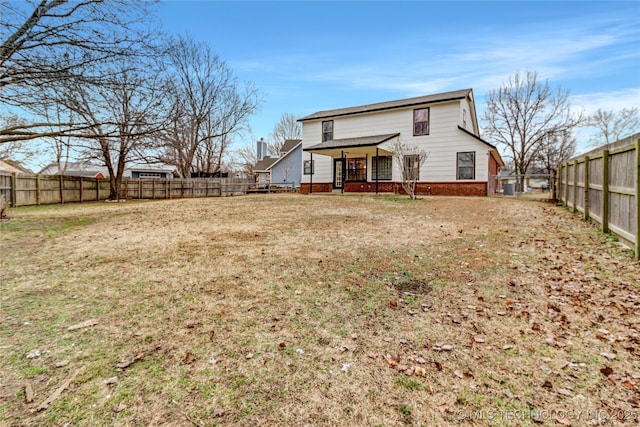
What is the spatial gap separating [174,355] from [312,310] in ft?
4.84

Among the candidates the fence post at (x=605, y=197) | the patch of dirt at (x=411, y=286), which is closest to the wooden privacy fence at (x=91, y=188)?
the patch of dirt at (x=411, y=286)

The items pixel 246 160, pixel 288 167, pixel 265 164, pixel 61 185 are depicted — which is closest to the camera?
pixel 61 185

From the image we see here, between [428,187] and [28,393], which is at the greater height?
[428,187]

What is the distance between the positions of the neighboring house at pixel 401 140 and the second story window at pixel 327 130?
22mm

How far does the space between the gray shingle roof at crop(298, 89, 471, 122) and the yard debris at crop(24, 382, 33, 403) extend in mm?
20410

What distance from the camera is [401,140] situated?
2019 centimetres

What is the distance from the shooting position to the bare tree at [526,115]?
2883 centimetres

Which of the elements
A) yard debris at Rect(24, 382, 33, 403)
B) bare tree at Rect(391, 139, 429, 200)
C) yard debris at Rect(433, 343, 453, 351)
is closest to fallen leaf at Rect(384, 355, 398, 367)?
yard debris at Rect(433, 343, 453, 351)

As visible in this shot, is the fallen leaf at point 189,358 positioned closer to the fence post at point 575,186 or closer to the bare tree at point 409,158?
the fence post at point 575,186

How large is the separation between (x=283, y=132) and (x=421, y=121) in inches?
1315

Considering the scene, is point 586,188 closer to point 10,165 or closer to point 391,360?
point 391,360

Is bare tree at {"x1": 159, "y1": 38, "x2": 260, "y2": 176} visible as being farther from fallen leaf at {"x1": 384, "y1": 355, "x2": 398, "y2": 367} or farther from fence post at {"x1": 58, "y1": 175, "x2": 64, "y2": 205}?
fallen leaf at {"x1": 384, "y1": 355, "x2": 398, "y2": 367}

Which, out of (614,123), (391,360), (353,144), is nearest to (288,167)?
(353,144)

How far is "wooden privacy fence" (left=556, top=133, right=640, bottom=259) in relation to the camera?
197 inches
